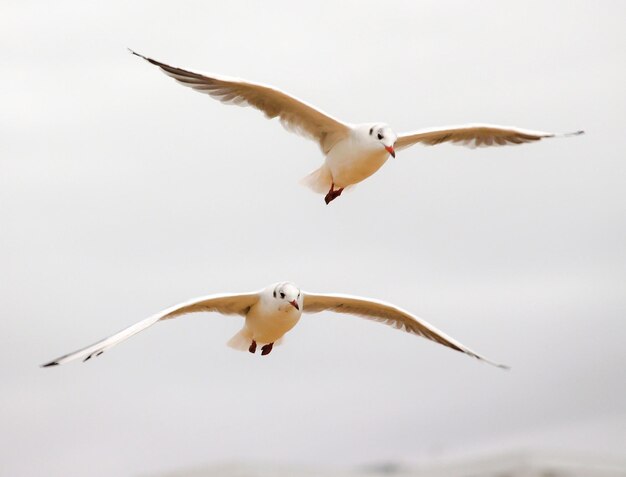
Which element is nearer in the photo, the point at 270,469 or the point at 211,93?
the point at 211,93

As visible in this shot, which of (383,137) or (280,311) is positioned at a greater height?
(383,137)

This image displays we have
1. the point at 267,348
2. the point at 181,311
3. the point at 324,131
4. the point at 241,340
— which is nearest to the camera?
the point at 181,311

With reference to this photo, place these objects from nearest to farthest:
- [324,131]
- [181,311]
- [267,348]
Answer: [181,311] < [324,131] < [267,348]

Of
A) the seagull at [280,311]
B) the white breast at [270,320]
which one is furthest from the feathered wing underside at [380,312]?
the white breast at [270,320]

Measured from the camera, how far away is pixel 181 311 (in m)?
22.7

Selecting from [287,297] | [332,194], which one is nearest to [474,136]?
[332,194]

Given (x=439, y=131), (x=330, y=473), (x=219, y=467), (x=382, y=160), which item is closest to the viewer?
(x=382, y=160)

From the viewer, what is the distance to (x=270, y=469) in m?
38.8

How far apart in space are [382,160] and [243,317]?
2.49m

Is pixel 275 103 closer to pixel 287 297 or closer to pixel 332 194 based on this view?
pixel 332 194

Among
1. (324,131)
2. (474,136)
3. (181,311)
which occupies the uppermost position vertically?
(474,136)

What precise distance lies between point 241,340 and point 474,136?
150 inches

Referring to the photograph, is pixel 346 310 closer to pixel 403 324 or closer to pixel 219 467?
pixel 403 324

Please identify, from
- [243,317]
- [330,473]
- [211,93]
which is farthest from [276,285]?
[330,473]
